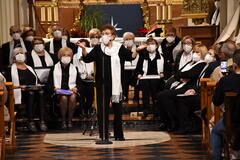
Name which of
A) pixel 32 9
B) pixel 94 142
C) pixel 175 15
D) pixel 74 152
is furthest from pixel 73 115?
pixel 175 15

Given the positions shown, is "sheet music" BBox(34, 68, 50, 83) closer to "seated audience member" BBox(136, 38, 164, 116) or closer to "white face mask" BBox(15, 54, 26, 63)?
"white face mask" BBox(15, 54, 26, 63)

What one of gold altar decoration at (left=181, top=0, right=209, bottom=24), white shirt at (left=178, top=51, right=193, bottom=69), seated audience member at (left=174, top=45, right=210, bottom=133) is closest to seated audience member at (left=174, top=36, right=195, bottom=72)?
white shirt at (left=178, top=51, right=193, bottom=69)

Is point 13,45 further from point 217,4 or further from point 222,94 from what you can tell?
point 222,94

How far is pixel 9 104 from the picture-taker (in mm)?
11547

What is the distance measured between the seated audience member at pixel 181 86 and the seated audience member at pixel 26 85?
2.23m

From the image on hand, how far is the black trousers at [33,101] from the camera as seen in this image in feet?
45.2

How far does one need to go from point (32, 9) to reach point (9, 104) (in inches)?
392

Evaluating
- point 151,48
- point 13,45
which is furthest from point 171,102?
point 13,45

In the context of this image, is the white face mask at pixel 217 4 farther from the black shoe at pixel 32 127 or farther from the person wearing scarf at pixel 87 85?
the black shoe at pixel 32 127

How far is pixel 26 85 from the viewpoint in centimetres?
1387

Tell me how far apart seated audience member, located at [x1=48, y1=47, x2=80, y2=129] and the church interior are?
0.02 m

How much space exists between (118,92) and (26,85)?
9.43 ft

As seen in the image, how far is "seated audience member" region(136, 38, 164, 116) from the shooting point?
14.6 m

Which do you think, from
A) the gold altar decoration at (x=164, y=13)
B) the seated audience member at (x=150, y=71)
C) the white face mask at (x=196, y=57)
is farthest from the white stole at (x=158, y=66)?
the gold altar decoration at (x=164, y=13)
